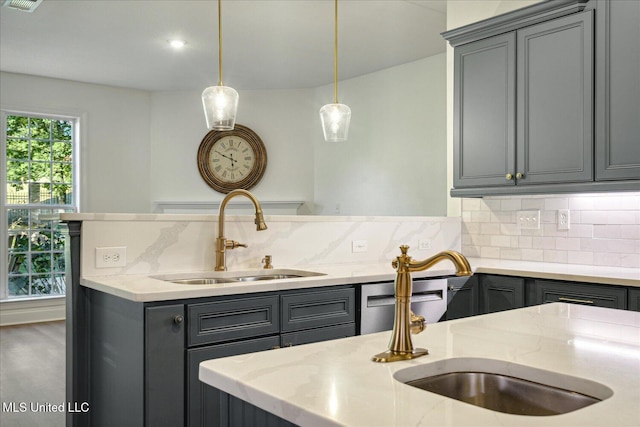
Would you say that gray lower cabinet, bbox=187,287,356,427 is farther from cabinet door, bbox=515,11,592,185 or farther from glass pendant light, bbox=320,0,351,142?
cabinet door, bbox=515,11,592,185

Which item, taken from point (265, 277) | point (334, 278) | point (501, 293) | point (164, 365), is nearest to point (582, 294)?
point (501, 293)

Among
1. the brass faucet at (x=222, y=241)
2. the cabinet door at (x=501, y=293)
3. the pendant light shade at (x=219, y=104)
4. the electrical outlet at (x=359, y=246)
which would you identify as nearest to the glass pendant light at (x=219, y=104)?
the pendant light shade at (x=219, y=104)

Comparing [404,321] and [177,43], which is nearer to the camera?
[404,321]

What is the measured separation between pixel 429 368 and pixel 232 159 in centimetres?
650

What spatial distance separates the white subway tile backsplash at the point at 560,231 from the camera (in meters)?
3.21

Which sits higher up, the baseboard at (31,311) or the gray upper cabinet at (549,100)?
the gray upper cabinet at (549,100)

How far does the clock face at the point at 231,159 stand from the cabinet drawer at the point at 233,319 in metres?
5.05

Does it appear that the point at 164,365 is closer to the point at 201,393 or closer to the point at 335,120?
the point at 201,393

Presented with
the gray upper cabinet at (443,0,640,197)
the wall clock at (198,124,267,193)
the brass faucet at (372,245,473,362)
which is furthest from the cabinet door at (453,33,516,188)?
the wall clock at (198,124,267,193)

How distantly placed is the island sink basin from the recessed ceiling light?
4937 mm

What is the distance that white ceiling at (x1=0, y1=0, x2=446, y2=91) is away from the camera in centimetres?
461

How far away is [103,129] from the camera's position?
7059 millimetres

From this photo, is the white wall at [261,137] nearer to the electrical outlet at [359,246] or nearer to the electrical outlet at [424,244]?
the electrical outlet at [424,244]

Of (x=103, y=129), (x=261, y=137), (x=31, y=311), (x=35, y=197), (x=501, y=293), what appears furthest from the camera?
(x=261, y=137)
